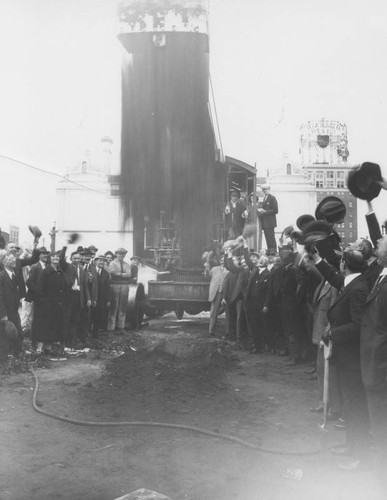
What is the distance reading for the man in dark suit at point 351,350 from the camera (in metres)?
3.17

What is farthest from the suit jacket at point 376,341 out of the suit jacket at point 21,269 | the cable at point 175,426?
the suit jacket at point 21,269

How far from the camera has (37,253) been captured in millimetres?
6805

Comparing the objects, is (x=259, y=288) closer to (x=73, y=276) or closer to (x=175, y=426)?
(x=73, y=276)

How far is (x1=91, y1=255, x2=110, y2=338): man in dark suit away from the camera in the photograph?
8423 millimetres

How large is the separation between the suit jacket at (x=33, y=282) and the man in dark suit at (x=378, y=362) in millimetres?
4855

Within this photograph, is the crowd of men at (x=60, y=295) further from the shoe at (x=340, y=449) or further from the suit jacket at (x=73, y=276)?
the shoe at (x=340, y=449)

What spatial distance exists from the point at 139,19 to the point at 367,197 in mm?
4491

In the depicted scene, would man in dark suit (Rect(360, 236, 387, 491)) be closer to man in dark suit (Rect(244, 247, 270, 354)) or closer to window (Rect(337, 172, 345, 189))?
window (Rect(337, 172, 345, 189))

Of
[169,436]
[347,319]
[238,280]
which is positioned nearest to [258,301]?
[238,280]

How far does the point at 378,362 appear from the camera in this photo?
Result: 9.02ft

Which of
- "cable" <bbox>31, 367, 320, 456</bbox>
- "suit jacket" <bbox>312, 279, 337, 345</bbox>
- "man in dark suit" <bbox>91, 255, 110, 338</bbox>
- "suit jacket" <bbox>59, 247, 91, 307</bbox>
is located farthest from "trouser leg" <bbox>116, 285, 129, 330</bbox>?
"suit jacket" <bbox>312, 279, 337, 345</bbox>

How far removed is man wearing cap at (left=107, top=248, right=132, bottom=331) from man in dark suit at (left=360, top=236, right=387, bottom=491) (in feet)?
21.2

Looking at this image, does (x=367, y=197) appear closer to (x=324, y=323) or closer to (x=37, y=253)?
(x=324, y=323)

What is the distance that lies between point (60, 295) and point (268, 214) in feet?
12.9
